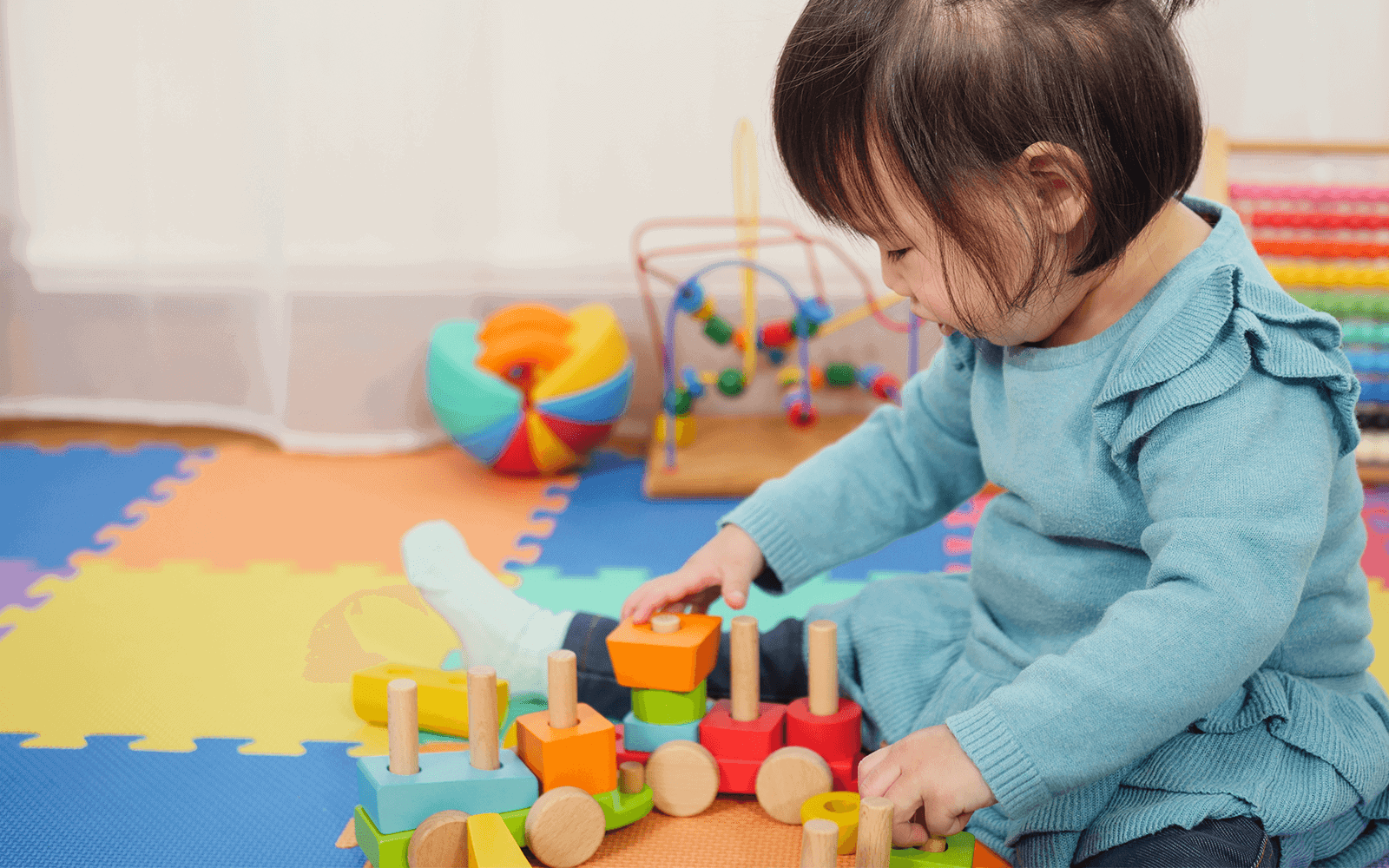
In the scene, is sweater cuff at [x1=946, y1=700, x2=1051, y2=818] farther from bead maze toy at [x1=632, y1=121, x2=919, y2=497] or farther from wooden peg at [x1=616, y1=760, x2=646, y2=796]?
bead maze toy at [x1=632, y1=121, x2=919, y2=497]

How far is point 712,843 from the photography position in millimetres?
760

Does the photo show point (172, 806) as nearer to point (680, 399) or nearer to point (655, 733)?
point (655, 733)

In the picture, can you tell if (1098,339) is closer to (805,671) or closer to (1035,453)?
(1035,453)

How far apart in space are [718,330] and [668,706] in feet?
2.93

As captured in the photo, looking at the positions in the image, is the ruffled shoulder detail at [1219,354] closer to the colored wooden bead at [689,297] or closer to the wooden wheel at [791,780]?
the wooden wheel at [791,780]

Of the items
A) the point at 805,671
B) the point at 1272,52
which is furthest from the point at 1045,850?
the point at 1272,52

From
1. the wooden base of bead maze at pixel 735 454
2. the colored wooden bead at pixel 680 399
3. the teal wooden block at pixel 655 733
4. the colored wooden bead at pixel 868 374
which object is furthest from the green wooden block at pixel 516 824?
the colored wooden bead at pixel 868 374

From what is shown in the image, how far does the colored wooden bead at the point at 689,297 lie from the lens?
1.56 meters

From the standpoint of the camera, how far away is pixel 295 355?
1.75m

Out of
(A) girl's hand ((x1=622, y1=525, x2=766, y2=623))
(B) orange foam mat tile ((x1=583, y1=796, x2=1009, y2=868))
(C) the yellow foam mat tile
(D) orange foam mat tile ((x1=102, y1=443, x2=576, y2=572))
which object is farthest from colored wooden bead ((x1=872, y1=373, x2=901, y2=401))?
(B) orange foam mat tile ((x1=583, y1=796, x2=1009, y2=868))

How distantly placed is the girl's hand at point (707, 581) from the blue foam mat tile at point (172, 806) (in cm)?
23

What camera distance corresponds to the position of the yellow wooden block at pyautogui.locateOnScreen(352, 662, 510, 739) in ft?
2.86

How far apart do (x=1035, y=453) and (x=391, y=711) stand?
0.40 metres

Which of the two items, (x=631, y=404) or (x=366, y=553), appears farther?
(x=631, y=404)
